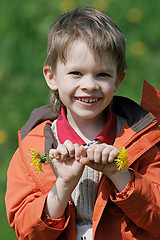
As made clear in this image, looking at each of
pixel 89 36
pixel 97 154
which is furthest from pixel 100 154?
pixel 89 36

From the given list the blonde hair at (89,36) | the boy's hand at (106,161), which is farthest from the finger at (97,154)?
the blonde hair at (89,36)

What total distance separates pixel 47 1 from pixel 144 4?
0.84 meters

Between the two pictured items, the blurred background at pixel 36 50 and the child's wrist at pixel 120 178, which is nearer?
the child's wrist at pixel 120 178

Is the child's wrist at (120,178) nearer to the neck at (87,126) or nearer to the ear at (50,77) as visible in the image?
the neck at (87,126)

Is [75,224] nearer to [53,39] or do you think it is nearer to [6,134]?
[53,39]

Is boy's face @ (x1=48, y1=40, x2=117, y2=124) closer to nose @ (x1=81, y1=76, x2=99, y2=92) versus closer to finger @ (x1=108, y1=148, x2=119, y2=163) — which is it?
nose @ (x1=81, y1=76, x2=99, y2=92)

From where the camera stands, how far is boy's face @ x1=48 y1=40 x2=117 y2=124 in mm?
2072

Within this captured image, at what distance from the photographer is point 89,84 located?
2.06 meters

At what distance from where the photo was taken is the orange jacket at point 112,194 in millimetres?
2051

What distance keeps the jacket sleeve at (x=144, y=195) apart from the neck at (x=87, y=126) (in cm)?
25

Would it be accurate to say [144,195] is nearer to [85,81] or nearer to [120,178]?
[120,178]

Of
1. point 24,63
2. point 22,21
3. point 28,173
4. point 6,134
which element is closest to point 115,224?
point 28,173

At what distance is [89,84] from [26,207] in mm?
604

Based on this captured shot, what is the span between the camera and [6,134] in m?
3.52
